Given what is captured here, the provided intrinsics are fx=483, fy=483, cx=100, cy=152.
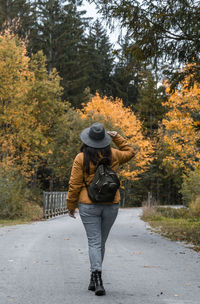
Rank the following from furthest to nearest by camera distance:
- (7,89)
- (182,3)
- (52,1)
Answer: (52,1)
(7,89)
(182,3)

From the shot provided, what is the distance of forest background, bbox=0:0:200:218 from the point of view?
1089cm

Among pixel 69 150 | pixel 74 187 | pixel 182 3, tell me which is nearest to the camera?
pixel 74 187

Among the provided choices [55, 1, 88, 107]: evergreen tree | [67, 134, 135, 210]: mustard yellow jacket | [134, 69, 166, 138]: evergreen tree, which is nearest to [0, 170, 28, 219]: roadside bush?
[67, 134, 135, 210]: mustard yellow jacket

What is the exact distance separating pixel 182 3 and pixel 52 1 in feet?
114

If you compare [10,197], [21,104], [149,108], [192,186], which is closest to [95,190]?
[10,197]

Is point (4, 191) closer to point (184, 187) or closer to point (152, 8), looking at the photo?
point (152, 8)

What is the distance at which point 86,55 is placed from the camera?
4897cm

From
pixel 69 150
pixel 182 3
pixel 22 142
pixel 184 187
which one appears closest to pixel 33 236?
pixel 182 3

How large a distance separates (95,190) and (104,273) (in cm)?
188

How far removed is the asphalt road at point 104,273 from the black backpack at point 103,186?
3.55ft

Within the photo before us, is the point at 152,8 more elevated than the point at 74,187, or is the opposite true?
the point at 152,8

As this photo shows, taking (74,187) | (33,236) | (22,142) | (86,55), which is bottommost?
(33,236)

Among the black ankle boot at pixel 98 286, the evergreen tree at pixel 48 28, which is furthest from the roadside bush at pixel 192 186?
the black ankle boot at pixel 98 286

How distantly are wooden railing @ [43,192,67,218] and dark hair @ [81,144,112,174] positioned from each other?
1768 cm
